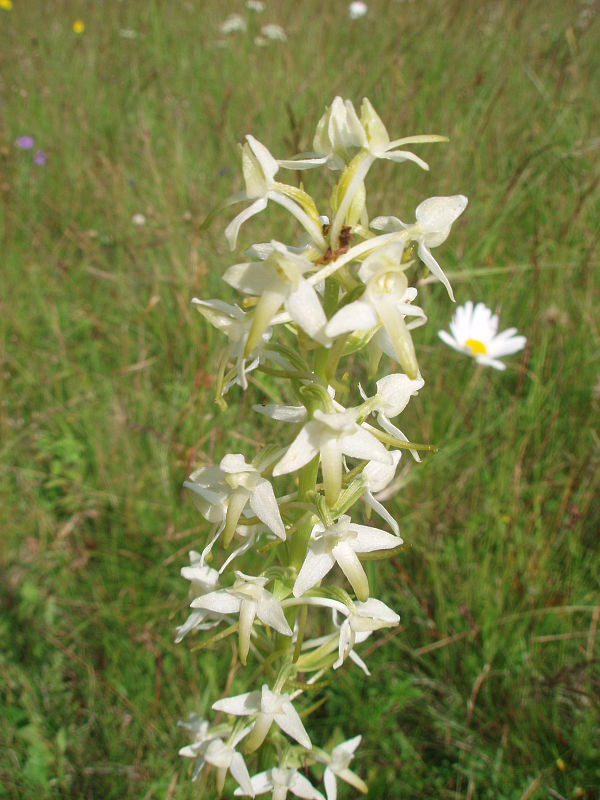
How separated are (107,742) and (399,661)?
2.83ft

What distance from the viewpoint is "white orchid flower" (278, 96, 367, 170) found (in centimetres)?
103

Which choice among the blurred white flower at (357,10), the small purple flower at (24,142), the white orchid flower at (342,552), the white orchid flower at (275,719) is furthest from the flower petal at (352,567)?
the blurred white flower at (357,10)

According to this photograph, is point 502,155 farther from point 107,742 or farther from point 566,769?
point 107,742

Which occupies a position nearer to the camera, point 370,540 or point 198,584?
point 370,540

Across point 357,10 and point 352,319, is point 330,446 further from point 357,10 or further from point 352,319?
point 357,10

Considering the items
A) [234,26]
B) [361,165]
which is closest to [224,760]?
[361,165]

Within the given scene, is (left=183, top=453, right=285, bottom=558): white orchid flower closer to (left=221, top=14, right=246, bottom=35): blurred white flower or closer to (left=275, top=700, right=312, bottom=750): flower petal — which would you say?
(left=275, top=700, right=312, bottom=750): flower petal

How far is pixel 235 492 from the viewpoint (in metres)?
1.15

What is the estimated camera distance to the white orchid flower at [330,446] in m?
1.02

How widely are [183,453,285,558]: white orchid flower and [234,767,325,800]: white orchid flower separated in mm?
500

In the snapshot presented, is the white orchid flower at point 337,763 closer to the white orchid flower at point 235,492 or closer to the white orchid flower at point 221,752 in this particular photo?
the white orchid flower at point 221,752

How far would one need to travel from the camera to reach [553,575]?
2010 millimetres

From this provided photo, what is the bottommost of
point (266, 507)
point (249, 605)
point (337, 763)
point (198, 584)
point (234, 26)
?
point (337, 763)

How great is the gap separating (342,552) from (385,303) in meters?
0.45
